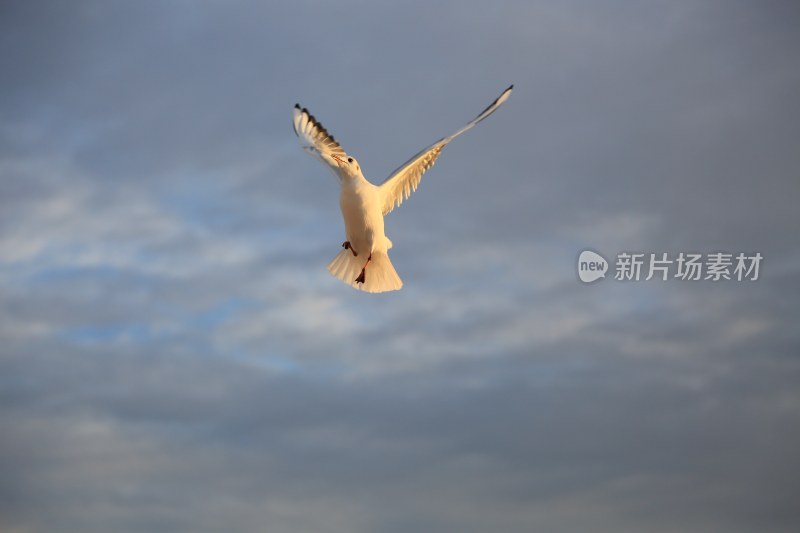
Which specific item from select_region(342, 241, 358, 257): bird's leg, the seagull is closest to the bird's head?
the seagull

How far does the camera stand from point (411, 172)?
25078mm

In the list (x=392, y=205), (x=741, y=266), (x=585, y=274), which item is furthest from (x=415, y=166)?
(x=741, y=266)

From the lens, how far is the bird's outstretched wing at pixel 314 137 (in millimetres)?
23781

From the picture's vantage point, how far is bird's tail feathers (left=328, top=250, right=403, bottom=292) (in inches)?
947

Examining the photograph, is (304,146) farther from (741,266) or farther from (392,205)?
(741,266)

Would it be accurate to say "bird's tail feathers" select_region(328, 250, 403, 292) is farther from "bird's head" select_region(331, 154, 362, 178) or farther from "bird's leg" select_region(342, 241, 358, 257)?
"bird's head" select_region(331, 154, 362, 178)

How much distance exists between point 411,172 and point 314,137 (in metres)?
1.80

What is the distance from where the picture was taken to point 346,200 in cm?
2334

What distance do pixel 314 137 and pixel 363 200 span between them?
4.84 ft

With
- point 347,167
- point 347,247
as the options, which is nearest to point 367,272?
point 347,247

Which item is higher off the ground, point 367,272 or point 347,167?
point 347,167

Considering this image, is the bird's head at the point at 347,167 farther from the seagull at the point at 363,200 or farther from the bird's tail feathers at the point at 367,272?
the bird's tail feathers at the point at 367,272

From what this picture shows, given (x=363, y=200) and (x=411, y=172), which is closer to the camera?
(x=363, y=200)

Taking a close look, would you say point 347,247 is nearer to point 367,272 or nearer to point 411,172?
point 367,272
